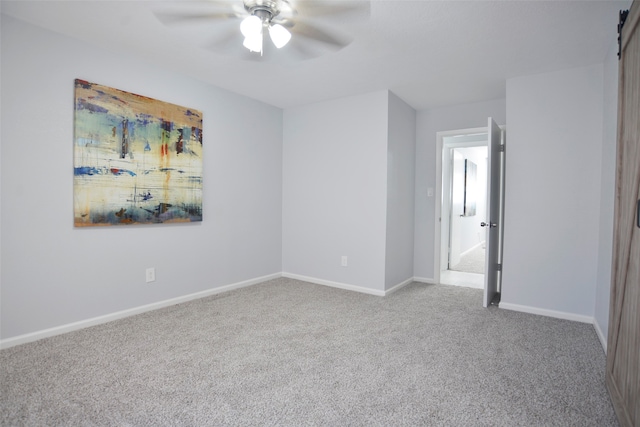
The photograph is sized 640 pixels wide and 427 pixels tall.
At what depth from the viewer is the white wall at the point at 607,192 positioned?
2.42m

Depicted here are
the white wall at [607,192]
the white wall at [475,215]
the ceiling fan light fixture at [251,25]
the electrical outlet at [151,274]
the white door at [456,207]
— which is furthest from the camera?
the white wall at [475,215]

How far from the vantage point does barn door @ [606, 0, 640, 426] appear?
146cm

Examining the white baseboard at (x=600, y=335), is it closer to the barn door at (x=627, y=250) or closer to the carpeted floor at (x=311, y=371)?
the carpeted floor at (x=311, y=371)

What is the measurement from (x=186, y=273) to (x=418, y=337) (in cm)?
229

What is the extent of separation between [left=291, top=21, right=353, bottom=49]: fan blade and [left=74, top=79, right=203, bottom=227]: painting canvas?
154 centimetres

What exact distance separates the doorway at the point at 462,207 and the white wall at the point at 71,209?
2686 millimetres

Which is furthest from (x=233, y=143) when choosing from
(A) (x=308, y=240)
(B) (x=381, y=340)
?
(B) (x=381, y=340)

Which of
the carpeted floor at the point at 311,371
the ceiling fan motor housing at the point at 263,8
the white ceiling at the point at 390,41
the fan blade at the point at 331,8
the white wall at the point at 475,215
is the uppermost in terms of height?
the white ceiling at the point at 390,41

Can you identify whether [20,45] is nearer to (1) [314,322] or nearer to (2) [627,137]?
(1) [314,322]

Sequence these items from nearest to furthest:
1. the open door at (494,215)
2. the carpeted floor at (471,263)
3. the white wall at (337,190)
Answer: the open door at (494,215) → the white wall at (337,190) → the carpeted floor at (471,263)

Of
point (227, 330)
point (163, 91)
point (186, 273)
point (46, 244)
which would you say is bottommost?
point (227, 330)

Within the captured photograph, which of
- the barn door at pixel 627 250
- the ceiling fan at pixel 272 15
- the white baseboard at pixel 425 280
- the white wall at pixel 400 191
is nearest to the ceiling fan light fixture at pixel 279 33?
the ceiling fan at pixel 272 15

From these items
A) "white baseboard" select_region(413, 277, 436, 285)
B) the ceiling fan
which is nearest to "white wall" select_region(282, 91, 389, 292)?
"white baseboard" select_region(413, 277, 436, 285)

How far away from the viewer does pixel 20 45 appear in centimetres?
230
